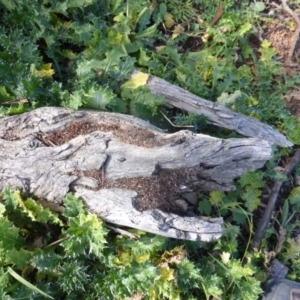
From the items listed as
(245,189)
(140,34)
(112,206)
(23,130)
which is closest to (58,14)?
(140,34)

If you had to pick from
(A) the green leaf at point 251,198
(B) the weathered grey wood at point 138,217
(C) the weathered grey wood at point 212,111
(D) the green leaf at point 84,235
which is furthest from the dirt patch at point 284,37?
(D) the green leaf at point 84,235

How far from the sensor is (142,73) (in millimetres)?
3121

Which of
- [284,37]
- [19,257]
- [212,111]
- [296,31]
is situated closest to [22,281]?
[19,257]

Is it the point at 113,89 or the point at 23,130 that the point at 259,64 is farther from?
the point at 23,130

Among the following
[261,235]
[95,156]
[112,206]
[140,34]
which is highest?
[140,34]

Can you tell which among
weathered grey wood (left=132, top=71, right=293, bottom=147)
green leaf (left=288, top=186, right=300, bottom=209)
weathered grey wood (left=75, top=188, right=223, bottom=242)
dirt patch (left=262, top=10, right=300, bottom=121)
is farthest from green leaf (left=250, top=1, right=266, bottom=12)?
weathered grey wood (left=75, top=188, right=223, bottom=242)

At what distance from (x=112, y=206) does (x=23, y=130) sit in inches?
28.7

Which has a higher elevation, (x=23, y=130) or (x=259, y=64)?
(x=259, y=64)

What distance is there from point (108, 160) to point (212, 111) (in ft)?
3.48

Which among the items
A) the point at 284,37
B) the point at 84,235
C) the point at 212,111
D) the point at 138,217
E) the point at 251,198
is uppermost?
the point at 284,37

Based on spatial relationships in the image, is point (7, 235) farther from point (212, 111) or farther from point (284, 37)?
point (284, 37)

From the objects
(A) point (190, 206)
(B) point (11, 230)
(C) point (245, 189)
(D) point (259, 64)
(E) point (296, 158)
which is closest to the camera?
(B) point (11, 230)

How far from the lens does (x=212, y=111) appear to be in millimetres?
3082

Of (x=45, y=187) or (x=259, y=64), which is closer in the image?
(x=45, y=187)
